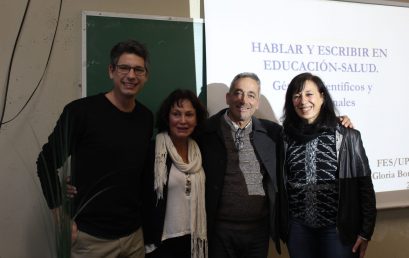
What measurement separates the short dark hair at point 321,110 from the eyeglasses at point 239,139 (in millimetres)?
251

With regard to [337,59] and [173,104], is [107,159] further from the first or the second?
[337,59]

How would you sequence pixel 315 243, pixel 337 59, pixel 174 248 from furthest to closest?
pixel 337 59 → pixel 315 243 → pixel 174 248

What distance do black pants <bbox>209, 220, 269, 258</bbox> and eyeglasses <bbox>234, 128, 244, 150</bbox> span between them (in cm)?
39

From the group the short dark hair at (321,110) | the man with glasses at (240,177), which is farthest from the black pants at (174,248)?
the short dark hair at (321,110)

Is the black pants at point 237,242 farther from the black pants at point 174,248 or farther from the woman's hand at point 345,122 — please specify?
the woman's hand at point 345,122

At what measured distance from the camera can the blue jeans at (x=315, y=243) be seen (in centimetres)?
161

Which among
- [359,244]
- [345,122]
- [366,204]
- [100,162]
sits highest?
[345,122]

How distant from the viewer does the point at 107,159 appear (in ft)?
4.69

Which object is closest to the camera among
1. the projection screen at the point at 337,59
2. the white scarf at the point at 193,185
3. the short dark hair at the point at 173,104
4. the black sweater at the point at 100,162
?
the black sweater at the point at 100,162

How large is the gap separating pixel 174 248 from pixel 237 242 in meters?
0.31

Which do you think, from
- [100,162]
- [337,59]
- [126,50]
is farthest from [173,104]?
[337,59]

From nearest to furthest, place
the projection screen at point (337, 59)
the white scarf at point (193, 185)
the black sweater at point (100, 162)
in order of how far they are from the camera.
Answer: the black sweater at point (100, 162)
the white scarf at point (193, 185)
the projection screen at point (337, 59)

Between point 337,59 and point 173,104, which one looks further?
point 337,59

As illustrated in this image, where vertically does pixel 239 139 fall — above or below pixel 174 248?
above
